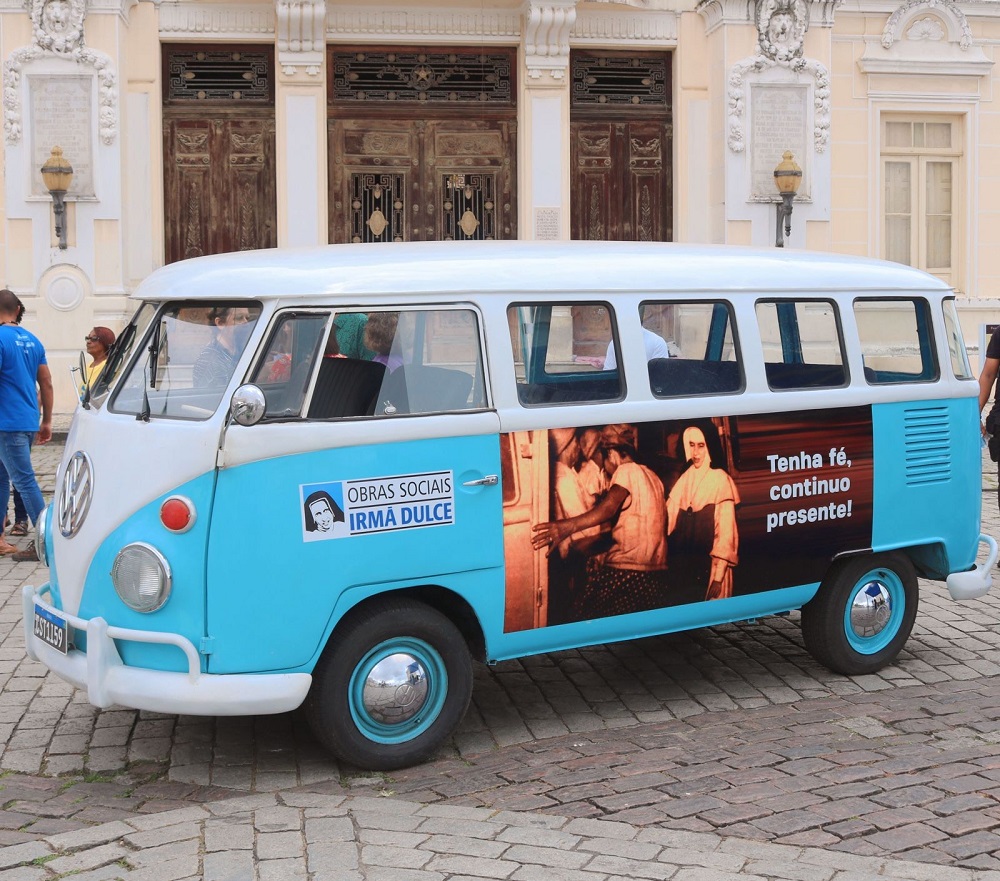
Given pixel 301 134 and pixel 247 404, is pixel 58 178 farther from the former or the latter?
pixel 247 404

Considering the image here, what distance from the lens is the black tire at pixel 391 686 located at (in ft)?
17.3

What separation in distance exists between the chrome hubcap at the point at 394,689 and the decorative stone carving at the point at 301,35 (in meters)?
13.3

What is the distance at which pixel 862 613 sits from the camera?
671 cm

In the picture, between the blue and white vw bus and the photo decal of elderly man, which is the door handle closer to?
the blue and white vw bus

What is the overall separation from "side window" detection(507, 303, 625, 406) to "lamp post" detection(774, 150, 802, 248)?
12.8 meters

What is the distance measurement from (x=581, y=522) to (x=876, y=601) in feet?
6.12

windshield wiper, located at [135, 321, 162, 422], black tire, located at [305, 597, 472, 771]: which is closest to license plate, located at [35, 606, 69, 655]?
windshield wiper, located at [135, 321, 162, 422]

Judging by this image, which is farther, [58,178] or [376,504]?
[58,178]

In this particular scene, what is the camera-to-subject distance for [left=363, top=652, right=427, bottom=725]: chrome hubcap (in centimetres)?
536

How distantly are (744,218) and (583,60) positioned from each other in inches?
119

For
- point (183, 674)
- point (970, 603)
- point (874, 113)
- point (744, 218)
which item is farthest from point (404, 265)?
point (874, 113)

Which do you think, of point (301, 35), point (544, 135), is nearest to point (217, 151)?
point (301, 35)

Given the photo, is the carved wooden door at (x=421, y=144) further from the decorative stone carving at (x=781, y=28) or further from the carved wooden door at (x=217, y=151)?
the decorative stone carving at (x=781, y=28)

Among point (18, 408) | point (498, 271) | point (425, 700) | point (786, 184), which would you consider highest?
point (786, 184)
